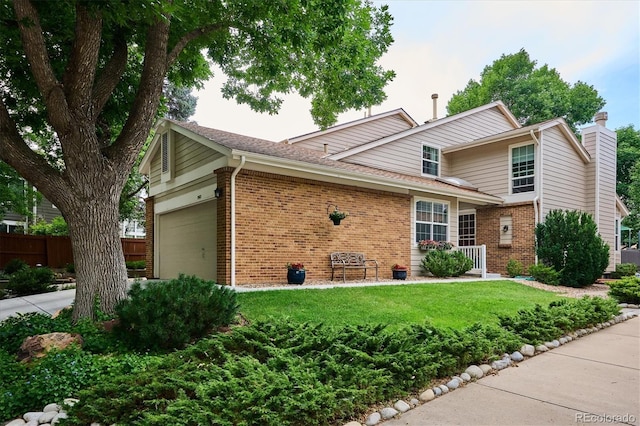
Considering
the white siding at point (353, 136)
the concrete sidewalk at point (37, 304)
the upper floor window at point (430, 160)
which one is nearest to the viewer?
the concrete sidewalk at point (37, 304)

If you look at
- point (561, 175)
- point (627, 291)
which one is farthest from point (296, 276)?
point (561, 175)

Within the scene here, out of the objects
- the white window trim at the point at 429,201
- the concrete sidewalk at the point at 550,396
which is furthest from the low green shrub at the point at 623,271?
the concrete sidewalk at the point at 550,396

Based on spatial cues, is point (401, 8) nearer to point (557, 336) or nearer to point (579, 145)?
point (557, 336)

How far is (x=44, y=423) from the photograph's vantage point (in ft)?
10.2

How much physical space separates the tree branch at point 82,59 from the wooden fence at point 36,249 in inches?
Answer: 545

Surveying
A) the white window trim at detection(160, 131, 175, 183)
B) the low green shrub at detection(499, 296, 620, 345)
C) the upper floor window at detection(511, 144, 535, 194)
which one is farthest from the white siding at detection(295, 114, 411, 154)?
the low green shrub at detection(499, 296, 620, 345)

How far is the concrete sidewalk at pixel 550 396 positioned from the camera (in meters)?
3.01

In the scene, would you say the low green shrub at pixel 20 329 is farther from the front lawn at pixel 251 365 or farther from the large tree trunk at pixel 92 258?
the large tree trunk at pixel 92 258

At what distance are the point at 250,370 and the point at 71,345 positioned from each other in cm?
223

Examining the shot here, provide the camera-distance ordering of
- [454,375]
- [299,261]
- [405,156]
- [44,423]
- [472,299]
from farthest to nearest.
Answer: [405,156] < [299,261] < [472,299] < [454,375] < [44,423]

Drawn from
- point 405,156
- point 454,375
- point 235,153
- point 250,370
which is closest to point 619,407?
point 454,375

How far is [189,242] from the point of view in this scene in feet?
36.9

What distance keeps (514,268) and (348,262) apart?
661cm

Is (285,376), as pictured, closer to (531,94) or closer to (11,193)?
(11,193)
